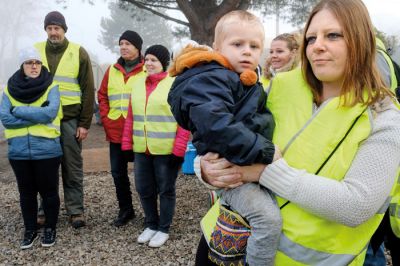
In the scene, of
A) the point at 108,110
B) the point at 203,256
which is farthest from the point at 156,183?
the point at 203,256

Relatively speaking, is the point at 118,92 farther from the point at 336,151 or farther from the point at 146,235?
the point at 336,151

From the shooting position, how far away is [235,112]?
Answer: 1.43 meters

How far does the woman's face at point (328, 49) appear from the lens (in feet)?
4.12

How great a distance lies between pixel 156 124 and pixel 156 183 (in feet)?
2.13

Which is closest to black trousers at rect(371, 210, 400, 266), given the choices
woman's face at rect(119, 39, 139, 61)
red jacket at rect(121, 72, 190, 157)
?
red jacket at rect(121, 72, 190, 157)

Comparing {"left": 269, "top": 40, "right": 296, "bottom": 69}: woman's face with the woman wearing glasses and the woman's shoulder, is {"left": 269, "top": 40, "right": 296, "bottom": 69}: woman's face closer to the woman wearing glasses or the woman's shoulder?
the woman wearing glasses

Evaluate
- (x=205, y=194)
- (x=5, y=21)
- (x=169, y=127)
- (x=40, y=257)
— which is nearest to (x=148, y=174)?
(x=169, y=127)

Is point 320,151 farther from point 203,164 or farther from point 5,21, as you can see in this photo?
point 5,21

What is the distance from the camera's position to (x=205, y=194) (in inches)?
207

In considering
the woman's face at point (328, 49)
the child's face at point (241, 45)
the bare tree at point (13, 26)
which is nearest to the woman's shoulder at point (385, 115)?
the woman's face at point (328, 49)

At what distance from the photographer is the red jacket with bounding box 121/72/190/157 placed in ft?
11.6

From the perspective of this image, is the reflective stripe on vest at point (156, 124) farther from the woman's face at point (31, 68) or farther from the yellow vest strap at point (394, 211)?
the yellow vest strap at point (394, 211)

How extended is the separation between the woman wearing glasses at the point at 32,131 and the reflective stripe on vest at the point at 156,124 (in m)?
0.83

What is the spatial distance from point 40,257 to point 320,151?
3.20 m
